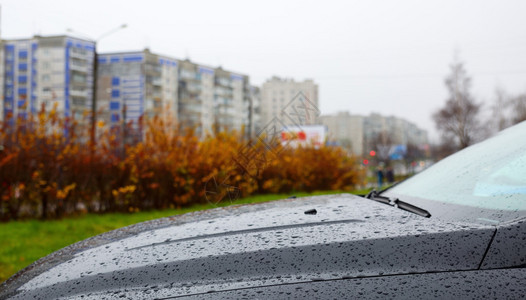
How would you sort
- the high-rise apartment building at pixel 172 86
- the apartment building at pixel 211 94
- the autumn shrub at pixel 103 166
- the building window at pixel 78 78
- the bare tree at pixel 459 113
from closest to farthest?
the autumn shrub at pixel 103 166
the bare tree at pixel 459 113
the high-rise apartment building at pixel 172 86
the building window at pixel 78 78
the apartment building at pixel 211 94

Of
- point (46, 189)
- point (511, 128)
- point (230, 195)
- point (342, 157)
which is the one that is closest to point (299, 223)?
point (230, 195)

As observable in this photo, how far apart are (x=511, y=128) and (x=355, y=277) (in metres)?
1.61

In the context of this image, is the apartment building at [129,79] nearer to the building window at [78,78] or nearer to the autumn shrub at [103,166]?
the building window at [78,78]

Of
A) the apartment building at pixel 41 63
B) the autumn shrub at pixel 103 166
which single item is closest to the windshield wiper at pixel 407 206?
the autumn shrub at pixel 103 166

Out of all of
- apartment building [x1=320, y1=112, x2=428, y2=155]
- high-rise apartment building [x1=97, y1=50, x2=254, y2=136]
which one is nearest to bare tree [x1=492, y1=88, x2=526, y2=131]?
apartment building [x1=320, y1=112, x2=428, y2=155]

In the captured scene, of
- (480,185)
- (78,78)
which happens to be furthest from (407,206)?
(78,78)

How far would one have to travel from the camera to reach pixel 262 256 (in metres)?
1.29

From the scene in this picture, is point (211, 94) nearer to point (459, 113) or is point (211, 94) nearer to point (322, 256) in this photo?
point (459, 113)

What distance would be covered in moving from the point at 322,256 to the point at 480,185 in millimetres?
964

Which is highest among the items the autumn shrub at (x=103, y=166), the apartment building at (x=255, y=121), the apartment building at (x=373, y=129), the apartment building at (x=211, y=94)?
the apartment building at (x=211, y=94)

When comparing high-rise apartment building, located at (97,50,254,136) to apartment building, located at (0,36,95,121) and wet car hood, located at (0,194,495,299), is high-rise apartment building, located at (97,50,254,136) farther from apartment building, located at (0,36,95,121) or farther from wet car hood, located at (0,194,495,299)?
wet car hood, located at (0,194,495,299)

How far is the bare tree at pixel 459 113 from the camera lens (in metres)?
36.4

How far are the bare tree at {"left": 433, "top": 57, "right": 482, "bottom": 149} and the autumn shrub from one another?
96.6ft

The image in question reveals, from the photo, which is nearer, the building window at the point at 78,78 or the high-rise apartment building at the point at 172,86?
the high-rise apartment building at the point at 172,86
